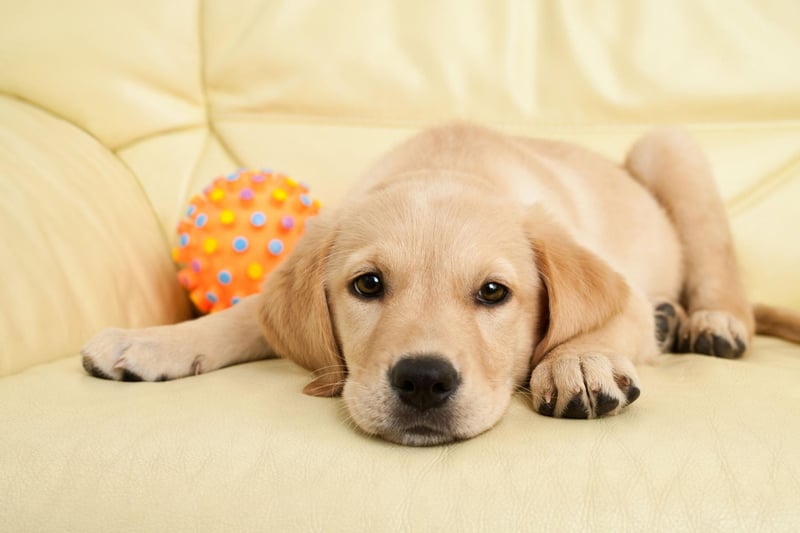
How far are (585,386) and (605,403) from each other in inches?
2.3

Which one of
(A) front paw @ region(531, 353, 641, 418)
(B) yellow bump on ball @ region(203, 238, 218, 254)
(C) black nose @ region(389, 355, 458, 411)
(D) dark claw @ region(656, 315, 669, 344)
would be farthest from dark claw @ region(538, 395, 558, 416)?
(B) yellow bump on ball @ region(203, 238, 218, 254)

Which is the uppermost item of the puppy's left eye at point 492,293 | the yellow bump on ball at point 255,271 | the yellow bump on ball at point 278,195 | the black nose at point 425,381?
the yellow bump on ball at point 278,195

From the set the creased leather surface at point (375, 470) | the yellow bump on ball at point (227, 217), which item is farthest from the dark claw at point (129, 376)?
the yellow bump on ball at point (227, 217)

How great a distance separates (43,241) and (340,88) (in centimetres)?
173

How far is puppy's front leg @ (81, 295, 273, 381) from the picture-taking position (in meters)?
1.94

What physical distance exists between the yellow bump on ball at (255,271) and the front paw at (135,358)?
0.50 metres

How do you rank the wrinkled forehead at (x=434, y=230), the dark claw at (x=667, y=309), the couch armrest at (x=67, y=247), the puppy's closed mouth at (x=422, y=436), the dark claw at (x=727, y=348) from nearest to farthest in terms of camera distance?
1. the puppy's closed mouth at (x=422, y=436)
2. the wrinkled forehead at (x=434, y=230)
3. the couch armrest at (x=67, y=247)
4. the dark claw at (x=727, y=348)
5. the dark claw at (x=667, y=309)

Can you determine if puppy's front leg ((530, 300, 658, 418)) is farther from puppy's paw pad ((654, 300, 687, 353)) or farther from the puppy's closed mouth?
puppy's paw pad ((654, 300, 687, 353))

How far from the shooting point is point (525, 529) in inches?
46.6

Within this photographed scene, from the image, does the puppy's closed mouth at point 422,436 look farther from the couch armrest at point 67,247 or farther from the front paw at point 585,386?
the couch armrest at point 67,247

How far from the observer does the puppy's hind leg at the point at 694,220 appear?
2.80 meters

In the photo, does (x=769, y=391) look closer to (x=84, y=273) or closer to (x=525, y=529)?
(x=525, y=529)

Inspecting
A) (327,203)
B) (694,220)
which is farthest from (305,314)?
(694,220)

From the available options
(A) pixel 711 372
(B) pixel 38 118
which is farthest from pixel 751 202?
(B) pixel 38 118
